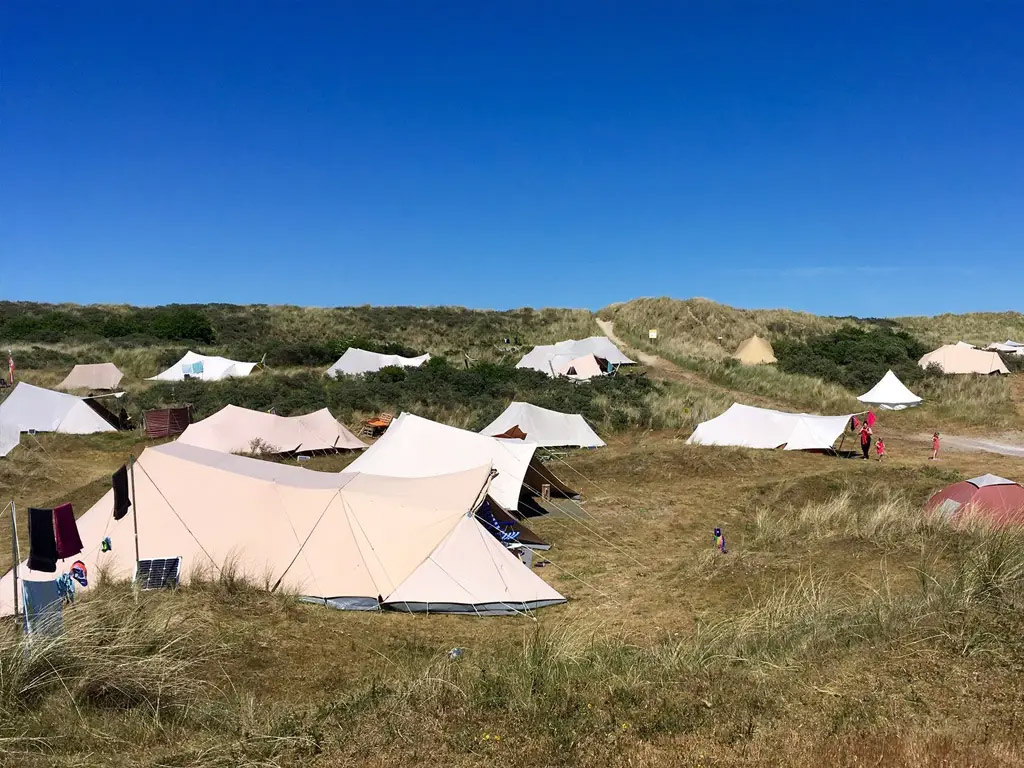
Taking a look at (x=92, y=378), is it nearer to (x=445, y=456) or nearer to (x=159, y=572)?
(x=445, y=456)

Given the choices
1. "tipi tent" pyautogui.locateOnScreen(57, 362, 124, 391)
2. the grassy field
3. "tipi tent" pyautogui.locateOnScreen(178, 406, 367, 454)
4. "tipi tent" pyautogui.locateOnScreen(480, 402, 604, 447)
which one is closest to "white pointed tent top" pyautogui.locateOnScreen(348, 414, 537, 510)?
the grassy field

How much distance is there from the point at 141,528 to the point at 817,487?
13.7 m

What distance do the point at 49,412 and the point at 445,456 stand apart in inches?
629

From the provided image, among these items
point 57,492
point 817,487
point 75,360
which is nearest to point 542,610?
point 817,487

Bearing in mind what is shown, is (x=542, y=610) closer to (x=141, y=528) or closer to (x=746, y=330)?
(x=141, y=528)

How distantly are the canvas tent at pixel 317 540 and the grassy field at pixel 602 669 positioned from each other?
0.44 metres

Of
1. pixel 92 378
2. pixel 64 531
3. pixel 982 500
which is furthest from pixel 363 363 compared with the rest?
pixel 64 531

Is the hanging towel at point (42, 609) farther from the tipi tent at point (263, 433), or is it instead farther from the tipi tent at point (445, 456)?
the tipi tent at point (263, 433)

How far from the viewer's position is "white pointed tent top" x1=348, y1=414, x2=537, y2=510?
15.2 m

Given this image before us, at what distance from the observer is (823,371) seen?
3941 centimetres

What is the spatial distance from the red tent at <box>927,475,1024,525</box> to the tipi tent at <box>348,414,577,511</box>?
778cm

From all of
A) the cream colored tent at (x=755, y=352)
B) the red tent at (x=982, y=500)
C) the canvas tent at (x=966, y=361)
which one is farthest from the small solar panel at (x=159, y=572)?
the canvas tent at (x=966, y=361)

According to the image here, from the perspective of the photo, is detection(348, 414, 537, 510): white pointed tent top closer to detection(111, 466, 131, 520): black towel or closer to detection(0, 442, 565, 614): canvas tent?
detection(0, 442, 565, 614): canvas tent

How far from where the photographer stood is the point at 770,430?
22.5 m
